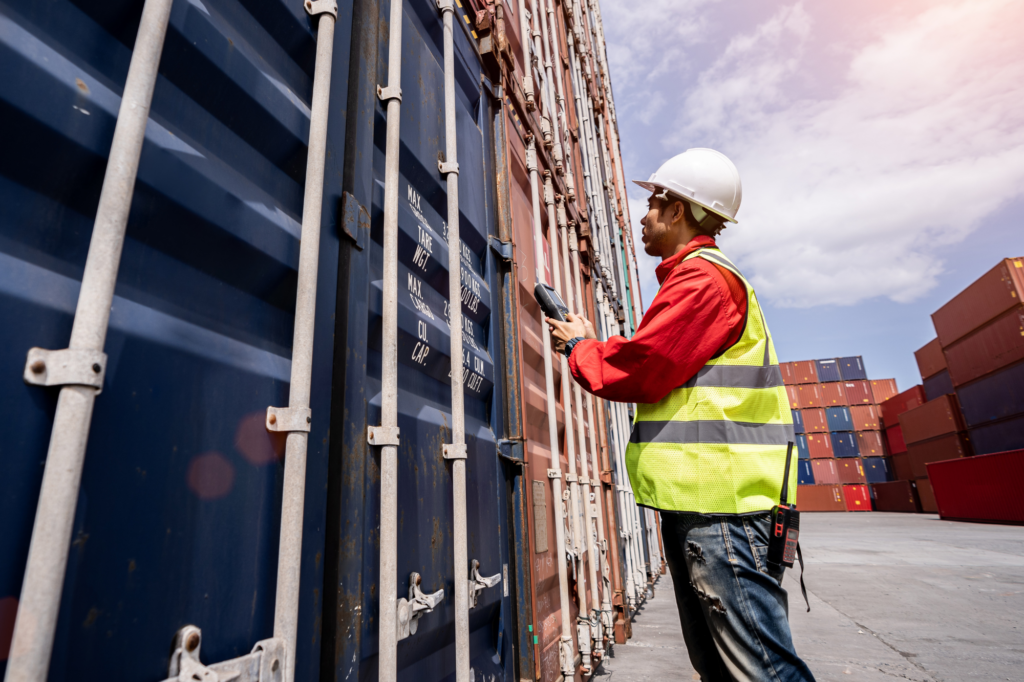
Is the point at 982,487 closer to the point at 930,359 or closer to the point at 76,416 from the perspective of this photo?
the point at 930,359

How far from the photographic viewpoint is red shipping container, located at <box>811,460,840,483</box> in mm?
29672

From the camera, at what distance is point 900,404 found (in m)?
28.1

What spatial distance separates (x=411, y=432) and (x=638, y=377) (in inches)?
A: 28.7

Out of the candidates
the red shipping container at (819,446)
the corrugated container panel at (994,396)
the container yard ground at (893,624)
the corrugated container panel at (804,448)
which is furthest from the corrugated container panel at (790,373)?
the container yard ground at (893,624)

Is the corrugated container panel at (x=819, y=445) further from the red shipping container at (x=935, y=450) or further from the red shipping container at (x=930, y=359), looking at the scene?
the red shipping container at (x=930, y=359)

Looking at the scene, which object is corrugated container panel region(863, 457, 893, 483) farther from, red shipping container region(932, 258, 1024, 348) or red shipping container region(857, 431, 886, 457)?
red shipping container region(932, 258, 1024, 348)

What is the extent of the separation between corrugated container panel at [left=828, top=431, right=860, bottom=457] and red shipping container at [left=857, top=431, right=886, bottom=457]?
24cm

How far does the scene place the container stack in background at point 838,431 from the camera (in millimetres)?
29250

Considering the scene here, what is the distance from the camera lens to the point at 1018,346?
15891 mm

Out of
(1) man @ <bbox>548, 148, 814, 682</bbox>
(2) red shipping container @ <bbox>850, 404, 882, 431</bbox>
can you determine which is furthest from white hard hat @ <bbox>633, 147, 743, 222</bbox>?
(2) red shipping container @ <bbox>850, 404, 882, 431</bbox>

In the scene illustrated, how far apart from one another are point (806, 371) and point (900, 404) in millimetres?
5010


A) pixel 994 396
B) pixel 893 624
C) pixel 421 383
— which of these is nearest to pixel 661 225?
pixel 421 383

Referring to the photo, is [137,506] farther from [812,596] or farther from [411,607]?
[812,596]

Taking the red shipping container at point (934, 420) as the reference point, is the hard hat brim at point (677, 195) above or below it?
below
